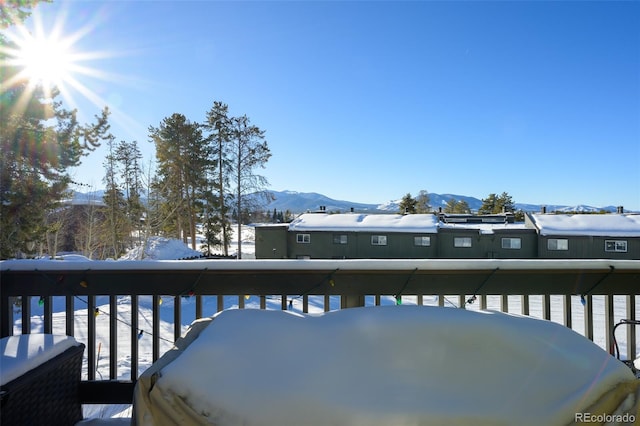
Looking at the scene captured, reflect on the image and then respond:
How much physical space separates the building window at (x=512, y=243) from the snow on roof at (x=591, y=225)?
0.98 m

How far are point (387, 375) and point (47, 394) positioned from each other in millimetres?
1333

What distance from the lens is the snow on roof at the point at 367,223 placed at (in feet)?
50.2

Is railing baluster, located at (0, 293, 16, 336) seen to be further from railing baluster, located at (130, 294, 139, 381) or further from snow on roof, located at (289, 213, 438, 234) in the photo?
snow on roof, located at (289, 213, 438, 234)

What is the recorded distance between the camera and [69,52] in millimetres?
4348

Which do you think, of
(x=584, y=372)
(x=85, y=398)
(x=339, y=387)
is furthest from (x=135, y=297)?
(x=584, y=372)

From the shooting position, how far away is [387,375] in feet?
2.67

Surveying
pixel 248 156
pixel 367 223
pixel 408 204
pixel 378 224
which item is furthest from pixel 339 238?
pixel 408 204

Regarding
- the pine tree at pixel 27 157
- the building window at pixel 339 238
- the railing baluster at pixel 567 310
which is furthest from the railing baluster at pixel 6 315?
the building window at pixel 339 238

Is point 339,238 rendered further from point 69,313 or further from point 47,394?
point 47,394

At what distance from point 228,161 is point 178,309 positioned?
1563 cm

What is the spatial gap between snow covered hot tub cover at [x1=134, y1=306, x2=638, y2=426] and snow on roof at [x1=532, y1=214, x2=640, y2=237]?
16296 mm

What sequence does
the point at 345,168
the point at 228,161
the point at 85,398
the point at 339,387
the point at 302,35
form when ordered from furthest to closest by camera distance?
the point at 345,168
the point at 228,161
the point at 302,35
the point at 85,398
the point at 339,387

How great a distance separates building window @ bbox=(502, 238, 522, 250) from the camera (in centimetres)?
1470

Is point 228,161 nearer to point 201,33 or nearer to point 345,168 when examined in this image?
point 345,168
